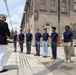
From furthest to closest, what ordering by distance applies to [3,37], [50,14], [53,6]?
[53,6] < [50,14] < [3,37]

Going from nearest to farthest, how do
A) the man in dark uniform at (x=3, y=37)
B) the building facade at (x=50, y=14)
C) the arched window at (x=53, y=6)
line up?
the man in dark uniform at (x=3, y=37)
the building facade at (x=50, y=14)
the arched window at (x=53, y=6)

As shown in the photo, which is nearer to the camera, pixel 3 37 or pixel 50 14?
pixel 3 37

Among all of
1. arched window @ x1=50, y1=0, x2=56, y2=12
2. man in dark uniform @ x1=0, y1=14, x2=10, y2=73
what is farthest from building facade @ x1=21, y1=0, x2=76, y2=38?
man in dark uniform @ x1=0, y1=14, x2=10, y2=73

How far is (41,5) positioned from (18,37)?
1329 centimetres

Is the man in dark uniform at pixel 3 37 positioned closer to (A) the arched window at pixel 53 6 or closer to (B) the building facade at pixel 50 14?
(B) the building facade at pixel 50 14

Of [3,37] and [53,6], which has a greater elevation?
[53,6]

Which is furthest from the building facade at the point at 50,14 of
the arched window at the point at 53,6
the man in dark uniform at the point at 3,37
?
the man in dark uniform at the point at 3,37

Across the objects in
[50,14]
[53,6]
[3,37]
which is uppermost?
[53,6]

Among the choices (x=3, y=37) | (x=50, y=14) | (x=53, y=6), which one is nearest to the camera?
(x=3, y=37)

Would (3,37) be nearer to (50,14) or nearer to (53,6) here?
(50,14)

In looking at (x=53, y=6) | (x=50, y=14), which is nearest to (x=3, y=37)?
(x=50, y=14)

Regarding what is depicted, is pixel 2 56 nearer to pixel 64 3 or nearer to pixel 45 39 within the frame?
pixel 45 39

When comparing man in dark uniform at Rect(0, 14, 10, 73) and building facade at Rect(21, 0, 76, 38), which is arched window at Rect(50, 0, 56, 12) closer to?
building facade at Rect(21, 0, 76, 38)

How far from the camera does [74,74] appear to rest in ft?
27.8
